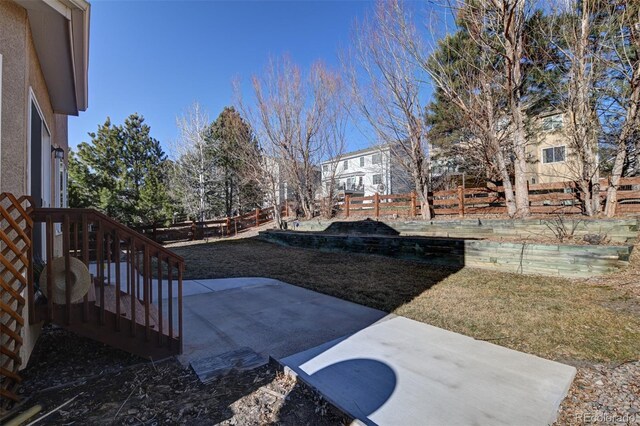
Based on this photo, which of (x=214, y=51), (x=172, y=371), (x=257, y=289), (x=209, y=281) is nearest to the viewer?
(x=172, y=371)

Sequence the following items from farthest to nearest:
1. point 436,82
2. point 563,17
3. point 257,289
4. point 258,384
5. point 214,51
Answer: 1. point 214,51
2. point 436,82
3. point 563,17
4. point 257,289
5. point 258,384

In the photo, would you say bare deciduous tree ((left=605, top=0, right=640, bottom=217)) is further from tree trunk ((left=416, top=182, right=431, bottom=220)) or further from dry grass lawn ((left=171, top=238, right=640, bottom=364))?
tree trunk ((left=416, top=182, right=431, bottom=220))

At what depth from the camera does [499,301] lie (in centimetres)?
428

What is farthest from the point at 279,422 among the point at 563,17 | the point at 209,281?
the point at 563,17

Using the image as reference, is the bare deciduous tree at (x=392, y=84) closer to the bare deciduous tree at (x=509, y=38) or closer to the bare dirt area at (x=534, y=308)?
the bare deciduous tree at (x=509, y=38)

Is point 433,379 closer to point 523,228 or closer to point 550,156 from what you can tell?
point 523,228

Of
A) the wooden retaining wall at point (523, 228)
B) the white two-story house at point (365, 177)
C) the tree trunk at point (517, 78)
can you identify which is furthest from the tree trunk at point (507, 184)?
the white two-story house at point (365, 177)

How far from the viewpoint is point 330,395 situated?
2.17 meters

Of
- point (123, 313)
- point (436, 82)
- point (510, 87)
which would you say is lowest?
point (123, 313)

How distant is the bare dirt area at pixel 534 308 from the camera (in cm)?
227

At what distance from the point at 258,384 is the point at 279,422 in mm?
489

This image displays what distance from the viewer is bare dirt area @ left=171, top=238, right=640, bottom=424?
7.46 feet

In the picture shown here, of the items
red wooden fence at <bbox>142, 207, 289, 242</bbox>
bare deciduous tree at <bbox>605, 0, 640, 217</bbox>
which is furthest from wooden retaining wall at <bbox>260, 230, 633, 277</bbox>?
red wooden fence at <bbox>142, 207, 289, 242</bbox>

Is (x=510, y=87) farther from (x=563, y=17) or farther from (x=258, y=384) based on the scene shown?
(x=258, y=384)
